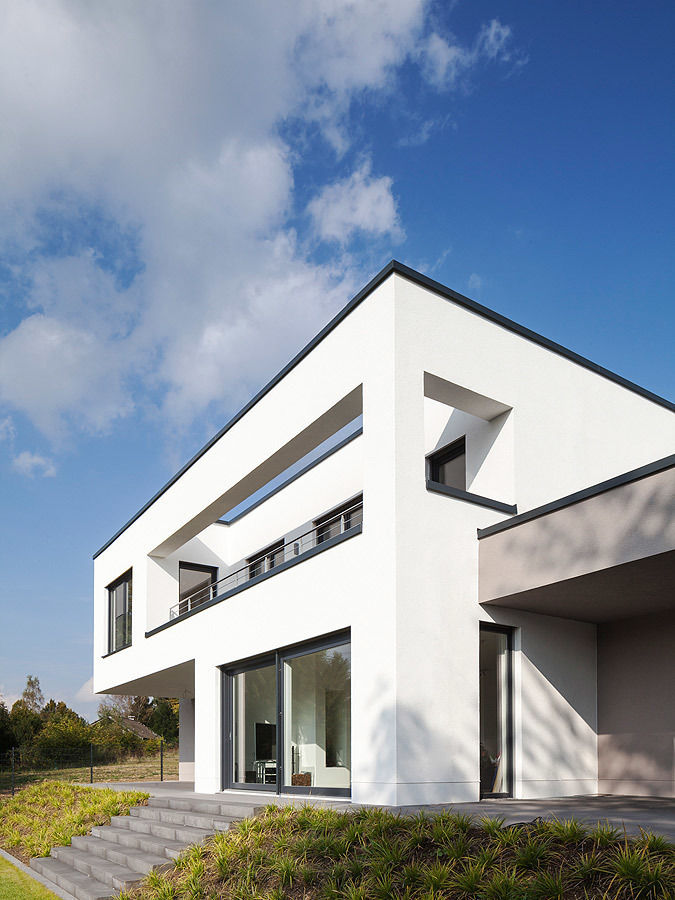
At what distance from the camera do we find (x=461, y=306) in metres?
10.3

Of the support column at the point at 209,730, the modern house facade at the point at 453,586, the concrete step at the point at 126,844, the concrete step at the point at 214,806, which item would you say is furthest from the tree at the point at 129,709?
the concrete step at the point at 214,806

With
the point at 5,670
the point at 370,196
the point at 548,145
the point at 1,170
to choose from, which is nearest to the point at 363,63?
the point at 370,196

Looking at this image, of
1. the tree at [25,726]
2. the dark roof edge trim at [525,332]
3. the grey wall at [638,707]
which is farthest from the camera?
the tree at [25,726]

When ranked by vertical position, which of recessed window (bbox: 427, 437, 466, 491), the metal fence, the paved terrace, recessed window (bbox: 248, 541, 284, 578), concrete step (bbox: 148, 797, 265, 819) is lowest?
the metal fence

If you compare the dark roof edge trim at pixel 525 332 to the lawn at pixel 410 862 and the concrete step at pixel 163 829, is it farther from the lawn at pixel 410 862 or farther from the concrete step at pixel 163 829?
the concrete step at pixel 163 829

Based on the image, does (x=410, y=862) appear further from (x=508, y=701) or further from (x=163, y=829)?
(x=163, y=829)

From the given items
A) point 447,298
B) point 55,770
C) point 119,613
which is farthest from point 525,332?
point 55,770

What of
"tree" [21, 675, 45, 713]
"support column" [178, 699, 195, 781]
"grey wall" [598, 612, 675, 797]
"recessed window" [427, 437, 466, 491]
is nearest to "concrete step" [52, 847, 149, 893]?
"grey wall" [598, 612, 675, 797]

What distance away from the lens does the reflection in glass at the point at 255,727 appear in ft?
38.5

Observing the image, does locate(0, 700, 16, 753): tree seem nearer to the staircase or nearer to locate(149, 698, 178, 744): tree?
locate(149, 698, 178, 744): tree

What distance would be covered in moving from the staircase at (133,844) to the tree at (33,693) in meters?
46.6

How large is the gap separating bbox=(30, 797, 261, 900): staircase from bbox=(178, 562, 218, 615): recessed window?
6.71 meters

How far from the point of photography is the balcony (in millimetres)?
10477

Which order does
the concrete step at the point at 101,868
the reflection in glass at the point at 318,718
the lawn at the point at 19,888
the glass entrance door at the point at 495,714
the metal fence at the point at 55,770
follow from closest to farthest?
the concrete step at the point at 101,868 → the lawn at the point at 19,888 → the glass entrance door at the point at 495,714 → the reflection in glass at the point at 318,718 → the metal fence at the point at 55,770
